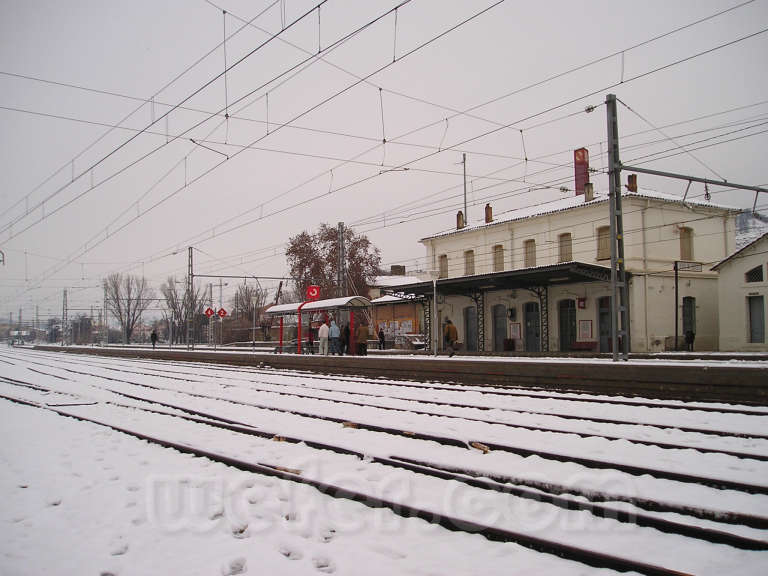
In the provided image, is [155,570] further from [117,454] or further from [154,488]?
[117,454]

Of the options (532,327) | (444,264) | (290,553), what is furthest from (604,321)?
(290,553)

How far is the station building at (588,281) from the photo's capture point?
100 ft

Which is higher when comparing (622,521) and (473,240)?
(473,240)

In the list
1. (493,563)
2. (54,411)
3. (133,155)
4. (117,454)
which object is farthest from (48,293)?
(493,563)

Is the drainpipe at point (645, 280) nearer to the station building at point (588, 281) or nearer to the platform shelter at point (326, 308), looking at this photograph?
the station building at point (588, 281)

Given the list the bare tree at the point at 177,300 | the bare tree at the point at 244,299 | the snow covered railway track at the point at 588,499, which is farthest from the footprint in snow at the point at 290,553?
the bare tree at the point at 244,299

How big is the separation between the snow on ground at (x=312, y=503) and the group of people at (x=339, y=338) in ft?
48.0

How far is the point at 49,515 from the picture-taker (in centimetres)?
496

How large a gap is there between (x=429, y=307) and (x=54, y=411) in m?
29.3

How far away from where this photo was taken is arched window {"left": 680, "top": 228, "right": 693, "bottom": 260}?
110 ft

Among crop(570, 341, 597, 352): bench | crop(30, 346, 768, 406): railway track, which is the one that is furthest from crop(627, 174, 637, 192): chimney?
crop(30, 346, 768, 406): railway track

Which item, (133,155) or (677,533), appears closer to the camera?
(677,533)

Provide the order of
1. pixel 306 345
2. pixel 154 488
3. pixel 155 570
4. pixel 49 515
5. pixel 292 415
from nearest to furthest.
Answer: pixel 155 570, pixel 49 515, pixel 154 488, pixel 292 415, pixel 306 345

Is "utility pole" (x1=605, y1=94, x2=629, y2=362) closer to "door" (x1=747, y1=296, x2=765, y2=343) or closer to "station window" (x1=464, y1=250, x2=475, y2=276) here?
"door" (x1=747, y1=296, x2=765, y2=343)
